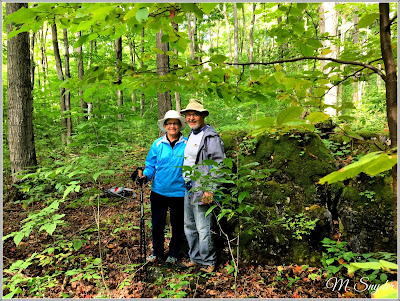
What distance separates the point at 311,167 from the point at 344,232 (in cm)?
108

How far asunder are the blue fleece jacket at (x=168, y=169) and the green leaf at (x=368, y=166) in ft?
8.86

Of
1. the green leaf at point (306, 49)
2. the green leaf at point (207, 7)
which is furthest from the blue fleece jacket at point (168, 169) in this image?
the green leaf at point (207, 7)

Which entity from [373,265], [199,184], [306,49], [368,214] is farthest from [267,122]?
[368,214]

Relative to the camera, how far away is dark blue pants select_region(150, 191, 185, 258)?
11.2ft

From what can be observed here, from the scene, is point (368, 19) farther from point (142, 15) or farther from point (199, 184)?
point (199, 184)

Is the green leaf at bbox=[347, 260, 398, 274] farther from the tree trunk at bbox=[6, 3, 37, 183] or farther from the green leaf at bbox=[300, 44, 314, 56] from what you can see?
the tree trunk at bbox=[6, 3, 37, 183]

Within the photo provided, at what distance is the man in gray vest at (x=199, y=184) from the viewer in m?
3.00

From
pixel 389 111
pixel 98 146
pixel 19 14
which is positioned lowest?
pixel 98 146

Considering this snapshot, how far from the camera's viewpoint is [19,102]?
5.08 meters

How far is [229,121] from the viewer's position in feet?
32.7

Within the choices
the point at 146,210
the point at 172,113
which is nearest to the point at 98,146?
the point at 172,113

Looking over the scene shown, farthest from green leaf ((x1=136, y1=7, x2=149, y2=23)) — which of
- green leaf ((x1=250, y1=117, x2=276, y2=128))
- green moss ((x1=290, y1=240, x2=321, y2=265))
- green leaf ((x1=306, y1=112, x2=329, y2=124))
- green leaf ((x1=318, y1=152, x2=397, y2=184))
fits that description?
green moss ((x1=290, y1=240, x2=321, y2=265))

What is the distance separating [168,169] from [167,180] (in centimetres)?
16

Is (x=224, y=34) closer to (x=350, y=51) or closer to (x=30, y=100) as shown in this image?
(x=30, y=100)
